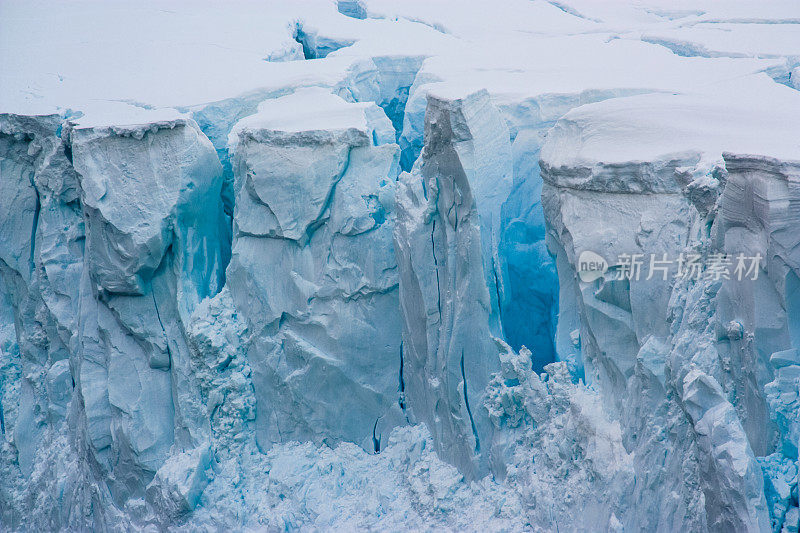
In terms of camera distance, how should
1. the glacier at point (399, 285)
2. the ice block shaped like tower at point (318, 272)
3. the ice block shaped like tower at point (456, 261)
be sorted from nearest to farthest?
the glacier at point (399, 285), the ice block shaped like tower at point (456, 261), the ice block shaped like tower at point (318, 272)

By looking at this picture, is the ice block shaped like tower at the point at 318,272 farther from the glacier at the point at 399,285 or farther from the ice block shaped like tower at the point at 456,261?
the ice block shaped like tower at the point at 456,261

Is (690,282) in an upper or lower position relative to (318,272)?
upper

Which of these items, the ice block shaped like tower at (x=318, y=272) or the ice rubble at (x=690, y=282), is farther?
the ice block shaped like tower at (x=318, y=272)

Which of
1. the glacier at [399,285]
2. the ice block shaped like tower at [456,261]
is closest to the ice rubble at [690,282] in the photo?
the glacier at [399,285]

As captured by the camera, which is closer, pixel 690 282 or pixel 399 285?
pixel 690 282

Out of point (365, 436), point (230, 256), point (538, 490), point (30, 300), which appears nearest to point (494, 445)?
point (538, 490)

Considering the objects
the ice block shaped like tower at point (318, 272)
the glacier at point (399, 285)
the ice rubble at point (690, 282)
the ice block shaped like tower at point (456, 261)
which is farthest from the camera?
the ice block shaped like tower at point (318, 272)

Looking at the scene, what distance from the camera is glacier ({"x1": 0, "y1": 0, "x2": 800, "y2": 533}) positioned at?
3375mm

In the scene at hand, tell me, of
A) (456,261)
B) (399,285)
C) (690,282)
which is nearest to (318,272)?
(399,285)

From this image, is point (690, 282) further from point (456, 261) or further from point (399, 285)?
point (399, 285)

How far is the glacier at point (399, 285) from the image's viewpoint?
338 cm

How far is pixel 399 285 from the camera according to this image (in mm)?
4953

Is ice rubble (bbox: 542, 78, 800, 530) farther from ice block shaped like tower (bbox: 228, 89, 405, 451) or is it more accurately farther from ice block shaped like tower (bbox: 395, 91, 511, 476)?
ice block shaped like tower (bbox: 228, 89, 405, 451)

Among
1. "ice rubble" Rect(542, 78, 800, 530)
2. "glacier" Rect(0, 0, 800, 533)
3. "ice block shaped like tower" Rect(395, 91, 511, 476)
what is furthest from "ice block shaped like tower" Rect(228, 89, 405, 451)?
"ice rubble" Rect(542, 78, 800, 530)
